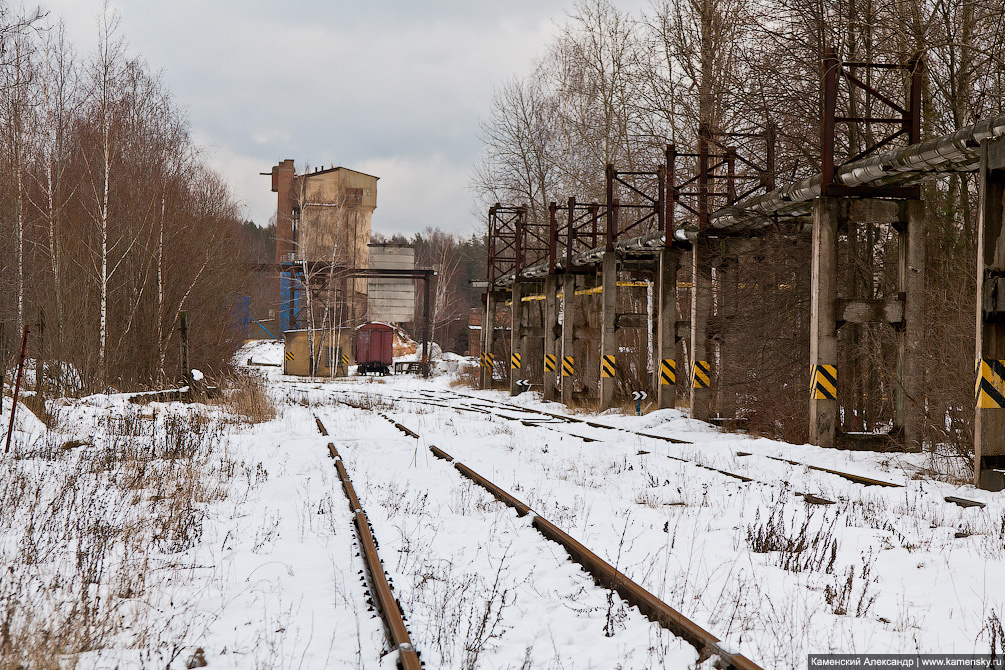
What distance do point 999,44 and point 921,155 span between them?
11.5 feet

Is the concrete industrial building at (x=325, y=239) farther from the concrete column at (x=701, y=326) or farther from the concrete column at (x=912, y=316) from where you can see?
the concrete column at (x=912, y=316)

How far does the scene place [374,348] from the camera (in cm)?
5772

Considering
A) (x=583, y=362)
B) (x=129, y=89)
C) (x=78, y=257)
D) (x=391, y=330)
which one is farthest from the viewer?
(x=391, y=330)

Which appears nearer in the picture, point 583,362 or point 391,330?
point 583,362

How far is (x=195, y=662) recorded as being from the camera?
14.3 feet

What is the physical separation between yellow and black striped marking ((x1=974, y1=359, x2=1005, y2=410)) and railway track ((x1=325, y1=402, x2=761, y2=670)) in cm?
583

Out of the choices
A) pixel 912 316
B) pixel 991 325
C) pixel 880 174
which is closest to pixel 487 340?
pixel 912 316

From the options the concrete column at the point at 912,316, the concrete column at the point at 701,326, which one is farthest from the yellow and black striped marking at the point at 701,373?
the concrete column at the point at 912,316

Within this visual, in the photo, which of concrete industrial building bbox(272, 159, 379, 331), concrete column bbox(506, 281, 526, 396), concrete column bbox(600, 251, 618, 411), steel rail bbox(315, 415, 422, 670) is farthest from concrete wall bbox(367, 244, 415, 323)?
steel rail bbox(315, 415, 422, 670)

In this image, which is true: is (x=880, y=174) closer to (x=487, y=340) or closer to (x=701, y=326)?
(x=701, y=326)

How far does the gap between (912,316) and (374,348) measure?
4587 centimetres

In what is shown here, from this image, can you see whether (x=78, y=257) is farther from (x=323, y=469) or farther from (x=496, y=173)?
(x=496, y=173)

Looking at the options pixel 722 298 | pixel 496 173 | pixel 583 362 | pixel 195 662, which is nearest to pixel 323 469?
pixel 195 662

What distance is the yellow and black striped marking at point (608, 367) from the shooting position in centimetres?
2534
